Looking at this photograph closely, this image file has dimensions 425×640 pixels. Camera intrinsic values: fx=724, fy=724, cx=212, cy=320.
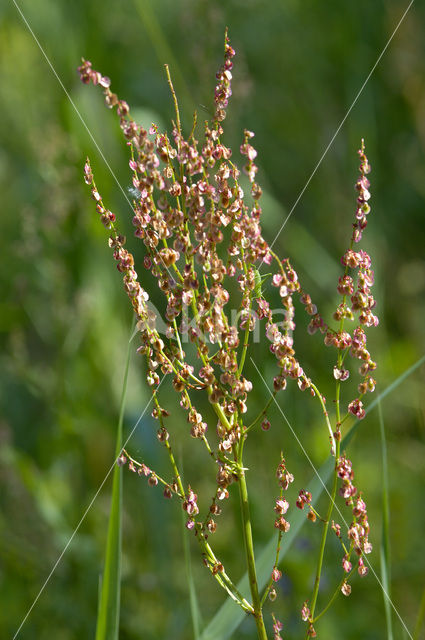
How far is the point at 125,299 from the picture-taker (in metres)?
2.38

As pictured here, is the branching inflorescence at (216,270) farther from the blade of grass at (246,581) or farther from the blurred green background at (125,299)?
the blurred green background at (125,299)

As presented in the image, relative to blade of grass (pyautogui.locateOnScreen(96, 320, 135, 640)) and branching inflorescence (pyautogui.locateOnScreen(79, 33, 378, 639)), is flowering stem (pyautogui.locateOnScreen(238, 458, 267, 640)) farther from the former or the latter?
blade of grass (pyautogui.locateOnScreen(96, 320, 135, 640))

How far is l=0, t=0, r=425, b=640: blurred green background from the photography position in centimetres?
182

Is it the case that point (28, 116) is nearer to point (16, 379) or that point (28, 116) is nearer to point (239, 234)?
point (16, 379)

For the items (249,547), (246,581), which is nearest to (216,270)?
(249,547)

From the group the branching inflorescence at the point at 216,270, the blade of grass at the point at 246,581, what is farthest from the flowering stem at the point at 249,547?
the blade of grass at the point at 246,581

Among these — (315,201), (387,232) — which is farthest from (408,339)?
(315,201)

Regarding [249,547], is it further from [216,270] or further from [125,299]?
[125,299]

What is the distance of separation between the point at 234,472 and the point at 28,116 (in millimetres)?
2318

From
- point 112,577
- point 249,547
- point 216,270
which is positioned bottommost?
point 112,577

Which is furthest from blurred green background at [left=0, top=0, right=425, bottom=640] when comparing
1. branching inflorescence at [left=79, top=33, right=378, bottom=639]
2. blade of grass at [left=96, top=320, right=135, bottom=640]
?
branching inflorescence at [left=79, top=33, right=378, bottom=639]

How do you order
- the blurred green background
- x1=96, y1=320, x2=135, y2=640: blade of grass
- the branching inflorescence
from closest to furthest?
the branching inflorescence < x1=96, y1=320, x2=135, y2=640: blade of grass < the blurred green background

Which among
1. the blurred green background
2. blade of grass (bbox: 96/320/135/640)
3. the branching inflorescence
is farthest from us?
the blurred green background

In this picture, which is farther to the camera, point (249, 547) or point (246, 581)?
point (246, 581)
